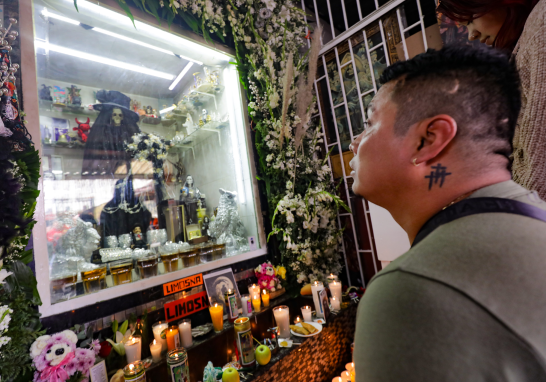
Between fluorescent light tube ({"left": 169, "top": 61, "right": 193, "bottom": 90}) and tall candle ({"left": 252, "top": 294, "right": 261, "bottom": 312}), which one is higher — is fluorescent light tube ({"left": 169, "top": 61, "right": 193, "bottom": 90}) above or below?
above

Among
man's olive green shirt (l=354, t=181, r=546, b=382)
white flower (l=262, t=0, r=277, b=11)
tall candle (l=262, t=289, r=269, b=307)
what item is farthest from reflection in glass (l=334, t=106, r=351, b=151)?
man's olive green shirt (l=354, t=181, r=546, b=382)

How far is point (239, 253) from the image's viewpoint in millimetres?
2641

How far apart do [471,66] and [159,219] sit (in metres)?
2.40

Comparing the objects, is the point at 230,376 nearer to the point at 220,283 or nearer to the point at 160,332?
the point at 160,332

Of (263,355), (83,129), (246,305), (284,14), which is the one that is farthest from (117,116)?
(263,355)

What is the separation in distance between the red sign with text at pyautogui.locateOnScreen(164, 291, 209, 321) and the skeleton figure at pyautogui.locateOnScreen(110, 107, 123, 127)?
5.29 feet

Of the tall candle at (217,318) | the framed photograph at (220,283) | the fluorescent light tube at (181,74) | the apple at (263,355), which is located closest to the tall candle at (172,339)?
the tall candle at (217,318)

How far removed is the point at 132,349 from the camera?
5.40 ft

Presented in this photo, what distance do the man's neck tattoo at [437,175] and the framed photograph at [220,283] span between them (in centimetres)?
204

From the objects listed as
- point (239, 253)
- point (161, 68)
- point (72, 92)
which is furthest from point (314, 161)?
point (72, 92)

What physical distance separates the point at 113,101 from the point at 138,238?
125 cm

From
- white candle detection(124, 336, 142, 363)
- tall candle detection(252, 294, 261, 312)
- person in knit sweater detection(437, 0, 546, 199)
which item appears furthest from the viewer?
tall candle detection(252, 294, 261, 312)

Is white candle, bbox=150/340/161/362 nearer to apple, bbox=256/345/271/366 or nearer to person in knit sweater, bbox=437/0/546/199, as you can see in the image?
apple, bbox=256/345/271/366

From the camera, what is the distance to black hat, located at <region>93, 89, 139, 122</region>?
2363mm
